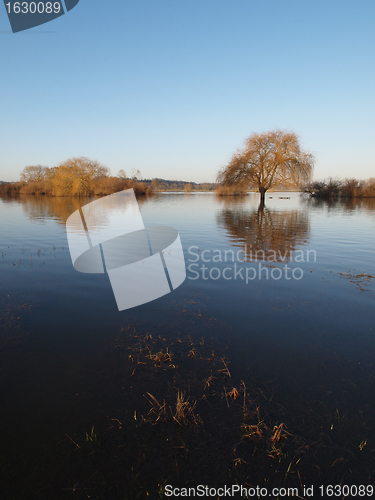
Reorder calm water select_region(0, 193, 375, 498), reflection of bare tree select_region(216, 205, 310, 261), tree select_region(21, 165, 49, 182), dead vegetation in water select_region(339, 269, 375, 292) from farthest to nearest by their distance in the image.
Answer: tree select_region(21, 165, 49, 182)
reflection of bare tree select_region(216, 205, 310, 261)
dead vegetation in water select_region(339, 269, 375, 292)
calm water select_region(0, 193, 375, 498)

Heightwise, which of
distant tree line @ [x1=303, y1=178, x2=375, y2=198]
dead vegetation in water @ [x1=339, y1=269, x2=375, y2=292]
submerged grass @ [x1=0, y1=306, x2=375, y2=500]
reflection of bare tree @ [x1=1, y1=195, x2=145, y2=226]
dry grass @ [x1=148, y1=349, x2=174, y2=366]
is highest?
distant tree line @ [x1=303, y1=178, x2=375, y2=198]

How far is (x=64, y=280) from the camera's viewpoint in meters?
8.73

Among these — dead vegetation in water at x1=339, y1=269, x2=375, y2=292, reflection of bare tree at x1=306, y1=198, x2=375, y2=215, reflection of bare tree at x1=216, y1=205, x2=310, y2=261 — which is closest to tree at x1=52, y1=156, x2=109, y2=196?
reflection of bare tree at x1=306, y1=198, x2=375, y2=215

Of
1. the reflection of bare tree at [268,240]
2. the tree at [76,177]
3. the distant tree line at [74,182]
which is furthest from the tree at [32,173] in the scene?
the reflection of bare tree at [268,240]

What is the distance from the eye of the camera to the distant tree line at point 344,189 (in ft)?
218

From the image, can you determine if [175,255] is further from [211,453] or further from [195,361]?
[211,453]

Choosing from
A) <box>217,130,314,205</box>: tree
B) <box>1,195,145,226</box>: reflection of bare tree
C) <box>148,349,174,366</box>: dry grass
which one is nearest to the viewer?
<box>148,349,174,366</box>: dry grass

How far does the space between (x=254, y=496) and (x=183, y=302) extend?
4.63 metres

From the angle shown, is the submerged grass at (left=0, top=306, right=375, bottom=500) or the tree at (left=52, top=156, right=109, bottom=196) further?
the tree at (left=52, top=156, right=109, bottom=196)

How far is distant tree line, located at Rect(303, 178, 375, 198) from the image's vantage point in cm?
6644

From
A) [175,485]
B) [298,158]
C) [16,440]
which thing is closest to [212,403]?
[175,485]

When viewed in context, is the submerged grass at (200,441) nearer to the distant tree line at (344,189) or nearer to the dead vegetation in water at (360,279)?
the dead vegetation in water at (360,279)

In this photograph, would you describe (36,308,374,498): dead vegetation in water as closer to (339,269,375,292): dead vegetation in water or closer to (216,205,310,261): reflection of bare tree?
(339,269,375,292): dead vegetation in water

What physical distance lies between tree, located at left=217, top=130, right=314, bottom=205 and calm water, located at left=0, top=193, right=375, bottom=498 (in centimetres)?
3305
